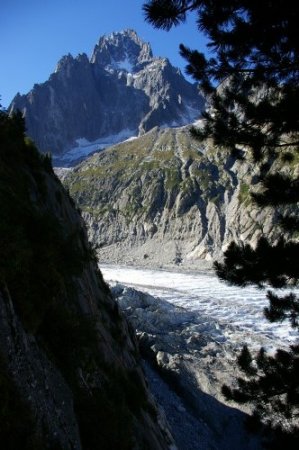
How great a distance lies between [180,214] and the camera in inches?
6516

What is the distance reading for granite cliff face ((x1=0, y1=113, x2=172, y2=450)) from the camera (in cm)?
577

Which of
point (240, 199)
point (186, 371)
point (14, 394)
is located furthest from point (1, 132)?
point (240, 199)

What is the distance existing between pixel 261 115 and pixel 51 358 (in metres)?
6.30

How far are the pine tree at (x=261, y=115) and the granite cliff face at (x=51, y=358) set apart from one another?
138 inches

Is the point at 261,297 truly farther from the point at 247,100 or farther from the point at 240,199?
the point at 240,199

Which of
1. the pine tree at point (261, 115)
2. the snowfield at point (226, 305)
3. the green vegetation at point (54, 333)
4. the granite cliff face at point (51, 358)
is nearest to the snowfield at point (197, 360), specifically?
the snowfield at point (226, 305)

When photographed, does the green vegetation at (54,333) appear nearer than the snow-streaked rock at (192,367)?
Yes

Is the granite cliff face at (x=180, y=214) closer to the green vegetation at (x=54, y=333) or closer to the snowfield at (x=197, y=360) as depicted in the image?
the snowfield at (x=197, y=360)

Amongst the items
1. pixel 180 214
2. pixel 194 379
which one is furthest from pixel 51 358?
pixel 180 214

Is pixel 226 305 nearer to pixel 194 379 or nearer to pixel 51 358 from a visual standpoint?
pixel 194 379

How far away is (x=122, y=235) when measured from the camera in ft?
569

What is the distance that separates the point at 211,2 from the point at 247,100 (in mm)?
2161

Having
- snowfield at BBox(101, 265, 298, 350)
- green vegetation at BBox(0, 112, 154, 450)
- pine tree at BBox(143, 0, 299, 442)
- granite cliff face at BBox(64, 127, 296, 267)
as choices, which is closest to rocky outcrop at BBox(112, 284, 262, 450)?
snowfield at BBox(101, 265, 298, 350)

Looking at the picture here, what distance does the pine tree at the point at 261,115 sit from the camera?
27.7 ft
